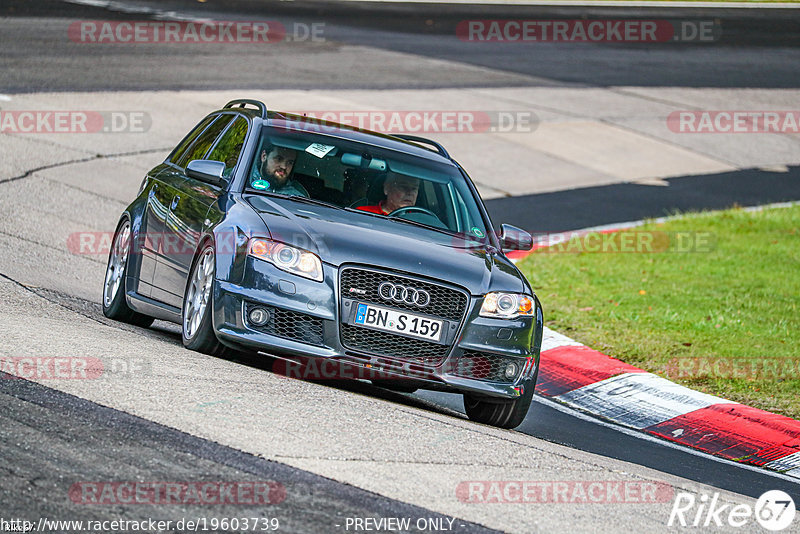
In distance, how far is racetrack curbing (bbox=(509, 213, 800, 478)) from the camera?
28.2 feet

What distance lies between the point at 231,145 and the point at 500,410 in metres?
2.70

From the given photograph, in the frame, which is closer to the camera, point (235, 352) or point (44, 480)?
point (44, 480)

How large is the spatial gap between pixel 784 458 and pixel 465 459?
9.78ft

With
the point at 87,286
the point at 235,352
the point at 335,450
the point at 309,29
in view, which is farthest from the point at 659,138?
the point at 335,450

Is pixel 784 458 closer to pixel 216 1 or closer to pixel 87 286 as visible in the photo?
pixel 87 286

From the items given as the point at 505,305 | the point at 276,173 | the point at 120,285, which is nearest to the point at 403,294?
the point at 505,305

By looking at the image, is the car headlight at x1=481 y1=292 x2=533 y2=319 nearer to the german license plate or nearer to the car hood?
the car hood

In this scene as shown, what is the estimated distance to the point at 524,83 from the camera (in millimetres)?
25406

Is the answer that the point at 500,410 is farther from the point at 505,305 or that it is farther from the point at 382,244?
the point at 382,244

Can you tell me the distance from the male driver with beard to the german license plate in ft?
4.33

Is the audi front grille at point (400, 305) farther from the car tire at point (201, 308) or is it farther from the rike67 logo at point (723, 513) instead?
the rike67 logo at point (723, 513)

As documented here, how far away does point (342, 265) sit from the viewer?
7453 millimetres

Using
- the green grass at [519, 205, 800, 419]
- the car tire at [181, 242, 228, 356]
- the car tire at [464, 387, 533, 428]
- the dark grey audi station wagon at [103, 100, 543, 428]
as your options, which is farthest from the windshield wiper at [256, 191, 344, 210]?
the green grass at [519, 205, 800, 419]

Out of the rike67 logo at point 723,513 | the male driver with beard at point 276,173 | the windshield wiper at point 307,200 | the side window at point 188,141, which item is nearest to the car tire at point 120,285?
the side window at point 188,141
